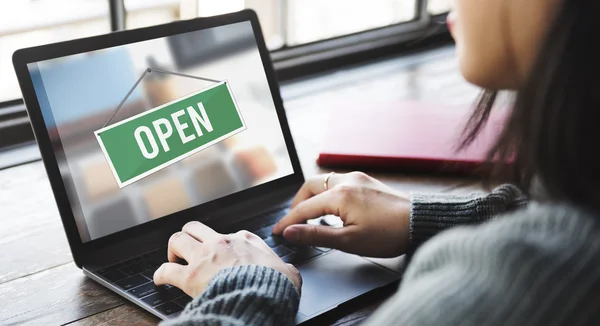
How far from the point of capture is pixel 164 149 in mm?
999

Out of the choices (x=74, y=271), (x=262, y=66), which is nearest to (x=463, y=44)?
(x=262, y=66)

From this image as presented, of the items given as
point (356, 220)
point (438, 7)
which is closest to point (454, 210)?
point (356, 220)

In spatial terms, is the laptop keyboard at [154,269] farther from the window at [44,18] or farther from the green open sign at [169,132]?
the window at [44,18]

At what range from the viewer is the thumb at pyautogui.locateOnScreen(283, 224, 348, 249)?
3.03ft

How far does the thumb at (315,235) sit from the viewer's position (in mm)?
924

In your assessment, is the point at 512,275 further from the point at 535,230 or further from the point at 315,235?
the point at 315,235

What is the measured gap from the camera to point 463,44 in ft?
2.47

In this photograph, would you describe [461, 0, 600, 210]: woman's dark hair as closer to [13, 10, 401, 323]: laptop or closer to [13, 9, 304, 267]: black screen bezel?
[13, 10, 401, 323]: laptop

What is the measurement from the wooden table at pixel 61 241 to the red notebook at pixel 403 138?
0.03m

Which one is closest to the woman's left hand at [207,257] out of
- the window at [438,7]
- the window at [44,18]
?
the window at [438,7]

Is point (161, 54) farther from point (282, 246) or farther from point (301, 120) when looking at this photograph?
point (301, 120)

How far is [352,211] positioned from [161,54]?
1.16 feet

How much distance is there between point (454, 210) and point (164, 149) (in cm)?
40

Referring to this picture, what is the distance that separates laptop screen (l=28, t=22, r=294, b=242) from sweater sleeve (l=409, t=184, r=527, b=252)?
254 millimetres
